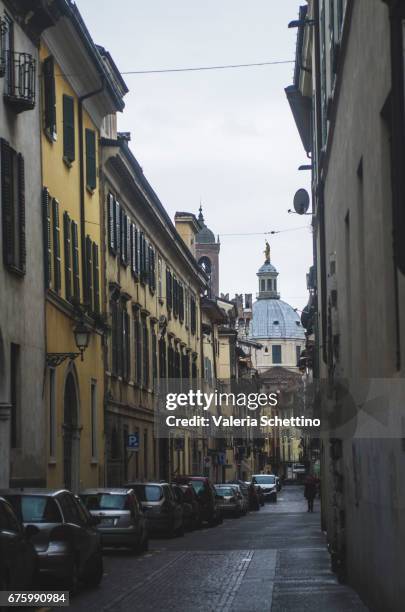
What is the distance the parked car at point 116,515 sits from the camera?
26.2 meters

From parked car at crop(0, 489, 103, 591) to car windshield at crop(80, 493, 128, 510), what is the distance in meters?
7.82

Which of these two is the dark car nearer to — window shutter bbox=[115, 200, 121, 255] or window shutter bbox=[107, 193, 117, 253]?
window shutter bbox=[107, 193, 117, 253]

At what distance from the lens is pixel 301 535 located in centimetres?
Answer: 3684

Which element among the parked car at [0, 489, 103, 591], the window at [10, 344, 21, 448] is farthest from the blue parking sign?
the parked car at [0, 489, 103, 591]

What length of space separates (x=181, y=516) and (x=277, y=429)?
5382 inches

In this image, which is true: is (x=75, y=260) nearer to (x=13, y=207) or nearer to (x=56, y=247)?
(x=56, y=247)

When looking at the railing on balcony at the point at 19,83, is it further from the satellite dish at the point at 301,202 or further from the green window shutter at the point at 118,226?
the satellite dish at the point at 301,202

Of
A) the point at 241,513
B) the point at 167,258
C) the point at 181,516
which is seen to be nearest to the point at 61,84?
the point at 181,516

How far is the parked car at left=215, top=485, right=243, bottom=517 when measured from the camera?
55469mm

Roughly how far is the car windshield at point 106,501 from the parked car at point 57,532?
7821 millimetres

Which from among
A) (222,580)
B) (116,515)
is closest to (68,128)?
(116,515)

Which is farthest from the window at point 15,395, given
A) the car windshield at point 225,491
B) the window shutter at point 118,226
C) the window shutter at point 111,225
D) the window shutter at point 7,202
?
the car windshield at point 225,491

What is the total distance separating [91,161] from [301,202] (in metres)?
8.36

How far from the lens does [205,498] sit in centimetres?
4491
